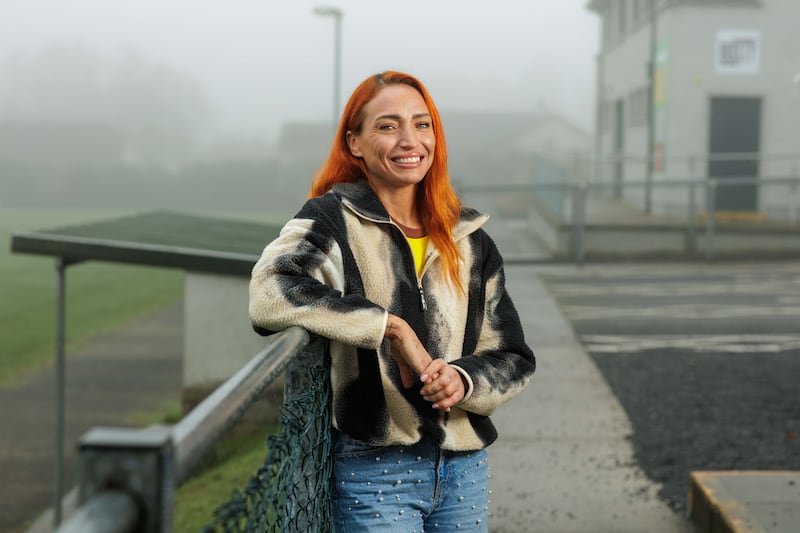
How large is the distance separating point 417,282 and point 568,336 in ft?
25.7

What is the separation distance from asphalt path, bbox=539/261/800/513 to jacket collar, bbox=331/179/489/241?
276 centimetres

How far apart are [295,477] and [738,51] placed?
20611mm

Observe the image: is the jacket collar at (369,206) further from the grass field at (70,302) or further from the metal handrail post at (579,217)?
the metal handrail post at (579,217)

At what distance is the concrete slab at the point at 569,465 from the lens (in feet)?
16.0

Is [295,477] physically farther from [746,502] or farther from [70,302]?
[70,302]

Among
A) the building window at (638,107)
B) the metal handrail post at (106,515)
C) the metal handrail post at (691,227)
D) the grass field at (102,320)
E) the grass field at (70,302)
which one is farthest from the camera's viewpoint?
the building window at (638,107)

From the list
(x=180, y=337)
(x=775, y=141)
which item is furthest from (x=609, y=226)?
(x=180, y=337)

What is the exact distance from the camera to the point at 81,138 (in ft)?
501

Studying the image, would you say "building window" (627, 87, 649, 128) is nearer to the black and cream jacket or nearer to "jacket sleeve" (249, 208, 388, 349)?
the black and cream jacket

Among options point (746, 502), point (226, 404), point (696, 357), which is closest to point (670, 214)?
point (696, 357)

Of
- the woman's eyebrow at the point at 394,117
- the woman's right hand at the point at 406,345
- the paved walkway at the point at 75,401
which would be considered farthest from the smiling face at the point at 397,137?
the paved walkway at the point at 75,401

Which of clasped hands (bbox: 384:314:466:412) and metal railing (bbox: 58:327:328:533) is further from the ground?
metal railing (bbox: 58:327:328:533)

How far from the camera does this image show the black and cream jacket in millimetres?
2396

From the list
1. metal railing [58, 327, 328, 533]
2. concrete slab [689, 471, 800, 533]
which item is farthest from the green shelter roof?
metal railing [58, 327, 328, 533]
